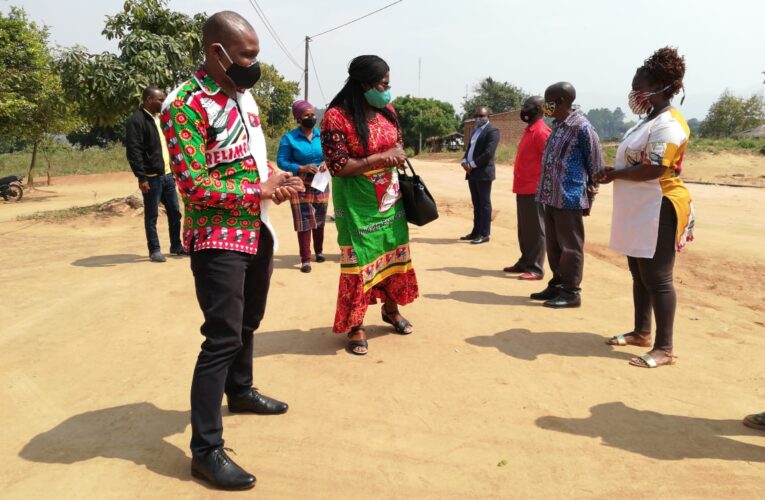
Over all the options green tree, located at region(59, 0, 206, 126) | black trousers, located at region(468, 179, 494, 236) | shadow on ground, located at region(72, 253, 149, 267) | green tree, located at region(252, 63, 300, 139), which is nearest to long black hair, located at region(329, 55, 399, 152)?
black trousers, located at region(468, 179, 494, 236)

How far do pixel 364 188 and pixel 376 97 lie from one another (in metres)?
0.63

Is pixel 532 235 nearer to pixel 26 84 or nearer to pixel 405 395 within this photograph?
pixel 405 395

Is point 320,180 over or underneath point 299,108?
underneath

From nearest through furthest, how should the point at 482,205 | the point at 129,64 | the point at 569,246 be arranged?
the point at 569,246
the point at 482,205
the point at 129,64

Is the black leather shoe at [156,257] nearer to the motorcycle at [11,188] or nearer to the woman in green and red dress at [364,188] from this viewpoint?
the woman in green and red dress at [364,188]

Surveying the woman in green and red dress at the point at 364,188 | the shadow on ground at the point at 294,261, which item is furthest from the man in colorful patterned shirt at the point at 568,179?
the shadow on ground at the point at 294,261

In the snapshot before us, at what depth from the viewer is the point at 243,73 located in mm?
2385

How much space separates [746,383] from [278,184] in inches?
126

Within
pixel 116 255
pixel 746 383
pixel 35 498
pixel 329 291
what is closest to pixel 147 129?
pixel 116 255

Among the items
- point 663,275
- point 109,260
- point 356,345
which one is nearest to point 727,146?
point 663,275

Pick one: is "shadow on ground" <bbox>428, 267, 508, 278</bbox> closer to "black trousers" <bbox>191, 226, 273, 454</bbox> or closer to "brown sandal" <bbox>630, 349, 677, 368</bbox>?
"brown sandal" <bbox>630, 349, 677, 368</bbox>

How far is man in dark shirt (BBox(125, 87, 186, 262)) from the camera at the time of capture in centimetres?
667

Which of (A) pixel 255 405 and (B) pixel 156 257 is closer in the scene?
(A) pixel 255 405

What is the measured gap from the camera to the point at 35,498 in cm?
235
